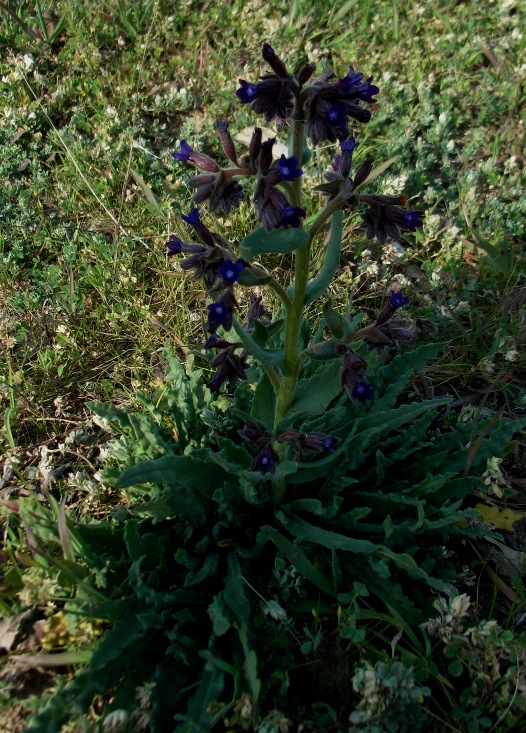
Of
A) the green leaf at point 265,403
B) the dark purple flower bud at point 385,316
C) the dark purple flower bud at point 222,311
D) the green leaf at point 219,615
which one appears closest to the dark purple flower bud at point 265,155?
the dark purple flower bud at point 222,311

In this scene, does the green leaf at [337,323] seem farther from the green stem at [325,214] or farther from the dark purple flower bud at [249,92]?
the dark purple flower bud at [249,92]

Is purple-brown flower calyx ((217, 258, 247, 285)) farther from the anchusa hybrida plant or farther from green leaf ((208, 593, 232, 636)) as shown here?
green leaf ((208, 593, 232, 636))

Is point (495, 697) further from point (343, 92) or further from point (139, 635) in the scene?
point (343, 92)

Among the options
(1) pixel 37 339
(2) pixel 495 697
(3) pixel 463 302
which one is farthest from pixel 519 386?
(1) pixel 37 339

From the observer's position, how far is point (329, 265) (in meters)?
2.55

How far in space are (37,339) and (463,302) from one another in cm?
269

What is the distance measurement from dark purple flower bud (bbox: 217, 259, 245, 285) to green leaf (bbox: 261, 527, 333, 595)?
1105mm

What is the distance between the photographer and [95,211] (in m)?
4.57

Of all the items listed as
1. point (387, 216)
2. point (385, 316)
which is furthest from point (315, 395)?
point (387, 216)

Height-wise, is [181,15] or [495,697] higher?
[181,15]

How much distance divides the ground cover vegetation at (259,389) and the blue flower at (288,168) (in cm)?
6

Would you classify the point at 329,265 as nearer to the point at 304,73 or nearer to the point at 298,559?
the point at 304,73

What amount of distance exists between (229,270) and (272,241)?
187mm

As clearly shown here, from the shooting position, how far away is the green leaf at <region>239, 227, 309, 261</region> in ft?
7.34
